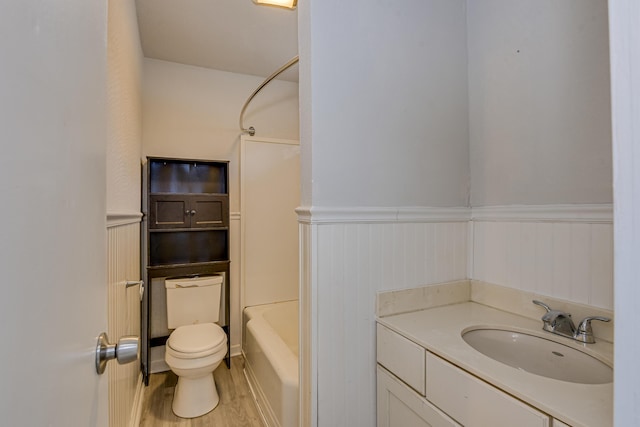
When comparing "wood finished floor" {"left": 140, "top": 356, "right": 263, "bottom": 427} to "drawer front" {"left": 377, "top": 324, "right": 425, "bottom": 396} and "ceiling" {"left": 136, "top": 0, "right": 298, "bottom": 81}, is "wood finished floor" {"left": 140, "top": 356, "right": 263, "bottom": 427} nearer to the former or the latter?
A: "drawer front" {"left": 377, "top": 324, "right": 425, "bottom": 396}

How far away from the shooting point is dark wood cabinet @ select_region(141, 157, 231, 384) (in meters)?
2.37

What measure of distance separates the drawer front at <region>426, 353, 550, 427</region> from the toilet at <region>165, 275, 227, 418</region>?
1477mm

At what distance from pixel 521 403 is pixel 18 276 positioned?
1.01 meters

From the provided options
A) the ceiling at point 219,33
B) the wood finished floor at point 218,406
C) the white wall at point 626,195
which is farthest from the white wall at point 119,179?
the white wall at point 626,195

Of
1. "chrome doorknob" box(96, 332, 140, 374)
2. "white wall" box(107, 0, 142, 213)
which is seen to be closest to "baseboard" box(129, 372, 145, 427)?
"white wall" box(107, 0, 142, 213)

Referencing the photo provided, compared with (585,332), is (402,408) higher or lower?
lower

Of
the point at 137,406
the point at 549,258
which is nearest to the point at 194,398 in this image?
the point at 137,406

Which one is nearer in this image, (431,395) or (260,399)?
(431,395)

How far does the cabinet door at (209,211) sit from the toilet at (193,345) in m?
0.46

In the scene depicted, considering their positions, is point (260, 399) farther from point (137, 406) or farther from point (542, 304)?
point (542, 304)

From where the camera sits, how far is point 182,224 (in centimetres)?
245

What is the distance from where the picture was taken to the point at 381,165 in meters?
1.35

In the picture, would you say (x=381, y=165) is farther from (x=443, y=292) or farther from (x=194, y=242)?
(x=194, y=242)

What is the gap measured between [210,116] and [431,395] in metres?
2.66
